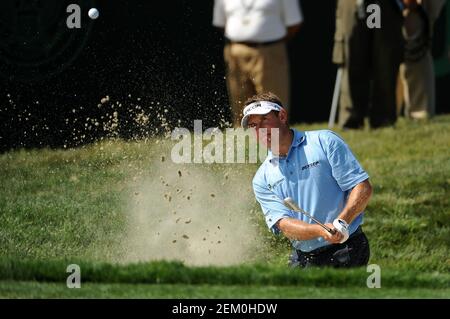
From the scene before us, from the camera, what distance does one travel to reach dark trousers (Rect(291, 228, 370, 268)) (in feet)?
24.1

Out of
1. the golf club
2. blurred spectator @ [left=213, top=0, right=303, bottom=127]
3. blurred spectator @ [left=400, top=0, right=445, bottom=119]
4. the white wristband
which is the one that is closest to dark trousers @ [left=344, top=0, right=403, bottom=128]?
blurred spectator @ [left=400, top=0, right=445, bottom=119]

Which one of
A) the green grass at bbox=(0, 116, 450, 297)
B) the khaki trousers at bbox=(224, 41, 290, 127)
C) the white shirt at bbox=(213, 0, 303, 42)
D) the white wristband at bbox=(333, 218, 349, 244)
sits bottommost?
the green grass at bbox=(0, 116, 450, 297)

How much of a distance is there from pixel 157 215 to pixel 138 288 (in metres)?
1.53

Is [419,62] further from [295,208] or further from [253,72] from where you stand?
[295,208]

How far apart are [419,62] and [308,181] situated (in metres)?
4.14

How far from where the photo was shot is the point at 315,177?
724cm

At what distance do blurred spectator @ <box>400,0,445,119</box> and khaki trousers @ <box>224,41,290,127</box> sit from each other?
1.06 m

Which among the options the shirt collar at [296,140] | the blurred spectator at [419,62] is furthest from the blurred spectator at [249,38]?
the shirt collar at [296,140]

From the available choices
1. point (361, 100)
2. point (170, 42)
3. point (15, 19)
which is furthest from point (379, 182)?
point (15, 19)

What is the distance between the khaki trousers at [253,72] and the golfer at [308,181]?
2630 millimetres

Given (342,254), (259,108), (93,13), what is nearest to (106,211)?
(93,13)

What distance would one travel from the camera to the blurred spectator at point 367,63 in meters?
10.8

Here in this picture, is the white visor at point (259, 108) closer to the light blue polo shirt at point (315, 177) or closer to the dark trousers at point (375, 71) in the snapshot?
the light blue polo shirt at point (315, 177)

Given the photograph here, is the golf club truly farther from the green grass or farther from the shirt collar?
the green grass
